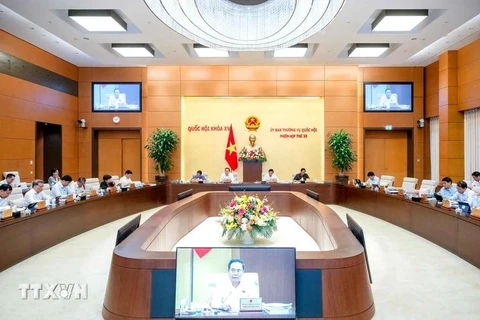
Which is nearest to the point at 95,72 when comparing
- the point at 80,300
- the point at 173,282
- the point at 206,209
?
the point at 206,209

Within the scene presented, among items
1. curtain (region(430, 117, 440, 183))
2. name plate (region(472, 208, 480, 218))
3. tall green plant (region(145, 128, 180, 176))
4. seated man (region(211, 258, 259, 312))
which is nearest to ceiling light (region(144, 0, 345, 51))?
seated man (region(211, 258, 259, 312))

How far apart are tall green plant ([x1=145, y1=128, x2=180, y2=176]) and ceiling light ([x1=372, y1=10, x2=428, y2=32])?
6723 millimetres

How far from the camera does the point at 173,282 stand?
7.42 ft

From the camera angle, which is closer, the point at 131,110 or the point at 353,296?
the point at 353,296

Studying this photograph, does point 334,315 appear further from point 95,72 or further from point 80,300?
point 95,72

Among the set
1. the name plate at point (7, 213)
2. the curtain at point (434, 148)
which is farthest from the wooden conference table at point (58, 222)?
the curtain at point (434, 148)

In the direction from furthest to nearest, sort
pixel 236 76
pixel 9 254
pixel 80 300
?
1. pixel 236 76
2. pixel 9 254
3. pixel 80 300

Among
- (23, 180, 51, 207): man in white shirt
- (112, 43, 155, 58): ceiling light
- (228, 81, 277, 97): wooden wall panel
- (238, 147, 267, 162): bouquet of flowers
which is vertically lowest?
(23, 180, 51, 207): man in white shirt

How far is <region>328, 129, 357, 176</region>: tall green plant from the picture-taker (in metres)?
11.1

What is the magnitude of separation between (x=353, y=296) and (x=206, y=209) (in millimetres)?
4253

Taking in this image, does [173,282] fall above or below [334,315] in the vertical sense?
above

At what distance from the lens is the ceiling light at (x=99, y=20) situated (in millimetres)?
6891

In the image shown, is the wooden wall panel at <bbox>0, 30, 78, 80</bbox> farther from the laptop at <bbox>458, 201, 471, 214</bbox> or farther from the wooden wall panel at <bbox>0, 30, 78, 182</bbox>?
the laptop at <bbox>458, 201, 471, 214</bbox>

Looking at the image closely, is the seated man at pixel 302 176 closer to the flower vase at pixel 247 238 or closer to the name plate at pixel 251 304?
the flower vase at pixel 247 238
